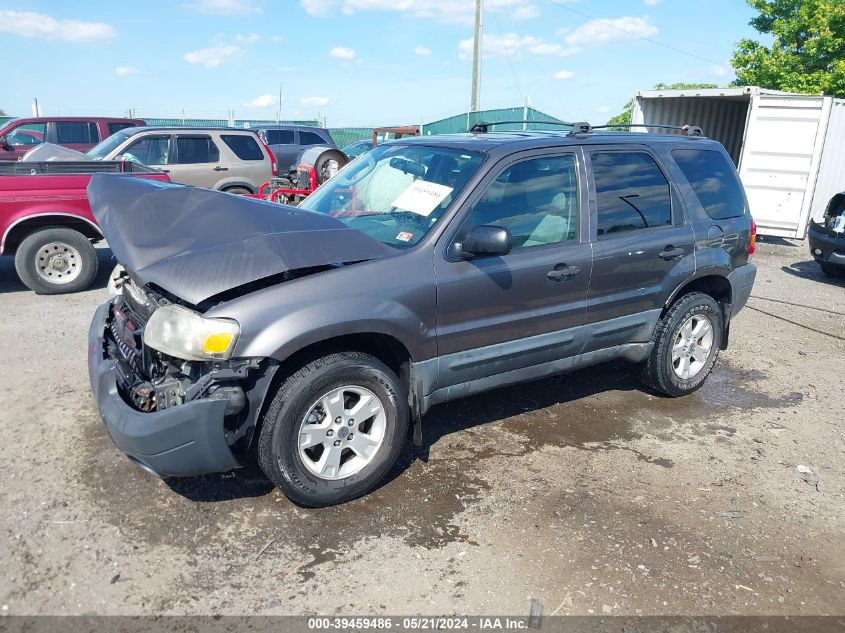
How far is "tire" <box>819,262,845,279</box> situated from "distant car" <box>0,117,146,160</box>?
46.2ft

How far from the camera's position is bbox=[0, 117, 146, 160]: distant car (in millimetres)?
13719

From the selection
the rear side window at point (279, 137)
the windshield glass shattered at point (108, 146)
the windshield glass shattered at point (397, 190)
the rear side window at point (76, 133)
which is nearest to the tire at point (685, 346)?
the windshield glass shattered at point (397, 190)

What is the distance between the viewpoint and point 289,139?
17.8 m

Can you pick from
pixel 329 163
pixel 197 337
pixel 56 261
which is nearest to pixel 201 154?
pixel 329 163

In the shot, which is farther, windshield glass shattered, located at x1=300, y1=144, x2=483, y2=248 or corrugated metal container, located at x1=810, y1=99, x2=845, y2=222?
corrugated metal container, located at x1=810, y1=99, x2=845, y2=222

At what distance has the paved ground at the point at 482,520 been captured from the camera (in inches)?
117

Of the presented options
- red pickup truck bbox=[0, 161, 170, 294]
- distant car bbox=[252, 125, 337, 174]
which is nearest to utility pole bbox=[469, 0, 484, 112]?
distant car bbox=[252, 125, 337, 174]

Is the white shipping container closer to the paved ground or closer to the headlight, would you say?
the paved ground

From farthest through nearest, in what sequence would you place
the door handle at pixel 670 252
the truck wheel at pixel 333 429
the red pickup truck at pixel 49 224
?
the red pickup truck at pixel 49 224
the door handle at pixel 670 252
the truck wheel at pixel 333 429

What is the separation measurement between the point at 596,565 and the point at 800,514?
4.46ft

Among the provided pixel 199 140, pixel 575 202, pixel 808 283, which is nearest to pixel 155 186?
pixel 575 202

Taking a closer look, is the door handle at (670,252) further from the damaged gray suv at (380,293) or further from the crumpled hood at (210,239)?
the crumpled hood at (210,239)

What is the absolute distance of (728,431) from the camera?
15.5ft

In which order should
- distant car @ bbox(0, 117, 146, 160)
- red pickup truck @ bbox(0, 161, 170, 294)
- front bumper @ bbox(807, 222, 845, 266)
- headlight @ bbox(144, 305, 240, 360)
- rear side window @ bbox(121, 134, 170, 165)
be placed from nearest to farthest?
1. headlight @ bbox(144, 305, 240, 360)
2. red pickup truck @ bbox(0, 161, 170, 294)
3. front bumper @ bbox(807, 222, 845, 266)
4. rear side window @ bbox(121, 134, 170, 165)
5. distant car @ bbox(0, 117, 146, 160)
